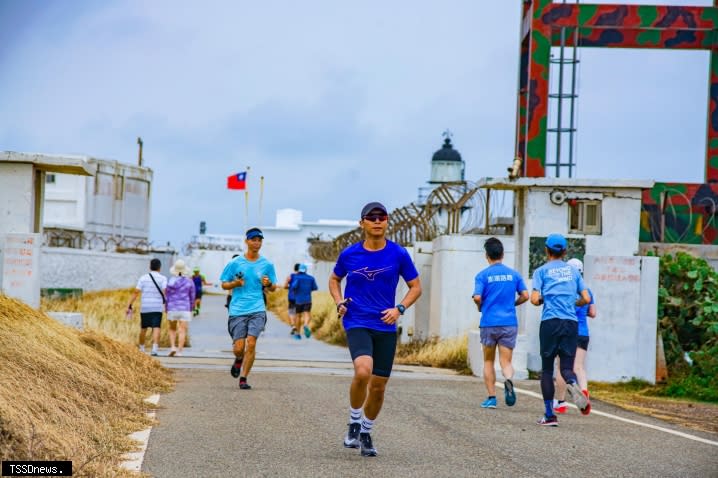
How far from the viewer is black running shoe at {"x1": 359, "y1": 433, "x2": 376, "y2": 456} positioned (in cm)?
904

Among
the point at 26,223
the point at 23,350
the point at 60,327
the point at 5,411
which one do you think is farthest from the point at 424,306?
the point at 5,411

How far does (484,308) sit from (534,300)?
159 centimetres

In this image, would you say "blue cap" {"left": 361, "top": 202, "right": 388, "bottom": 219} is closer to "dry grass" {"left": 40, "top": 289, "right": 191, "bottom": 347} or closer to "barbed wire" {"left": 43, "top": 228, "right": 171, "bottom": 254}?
"dry grass" {"left": 40, "top": 289, "right": 191, "bottom": 347}

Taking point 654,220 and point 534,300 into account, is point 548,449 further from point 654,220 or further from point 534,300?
point 654,220

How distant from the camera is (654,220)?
2391 cm

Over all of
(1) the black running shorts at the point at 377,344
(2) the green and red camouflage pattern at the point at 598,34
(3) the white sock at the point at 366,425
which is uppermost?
(2) the green and red camouflage pattern at the point at 598,34

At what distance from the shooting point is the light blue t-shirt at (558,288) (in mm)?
12242

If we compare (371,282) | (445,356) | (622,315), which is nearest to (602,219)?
(622,315)

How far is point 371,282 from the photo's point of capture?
9.45 metres

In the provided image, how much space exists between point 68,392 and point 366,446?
105 inches

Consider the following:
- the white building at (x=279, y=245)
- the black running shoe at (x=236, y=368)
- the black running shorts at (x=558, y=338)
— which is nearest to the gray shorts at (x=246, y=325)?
the black running shoe at (x=236, y=368)

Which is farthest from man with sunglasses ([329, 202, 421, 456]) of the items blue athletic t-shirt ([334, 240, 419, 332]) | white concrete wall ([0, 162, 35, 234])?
white concrete wall ([0, 162, 35, 234])

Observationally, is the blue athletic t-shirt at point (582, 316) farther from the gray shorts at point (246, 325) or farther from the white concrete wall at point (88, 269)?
the white concrete wall at point (88, 269)

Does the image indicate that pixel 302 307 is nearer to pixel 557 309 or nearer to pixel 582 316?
pixel 582 316
